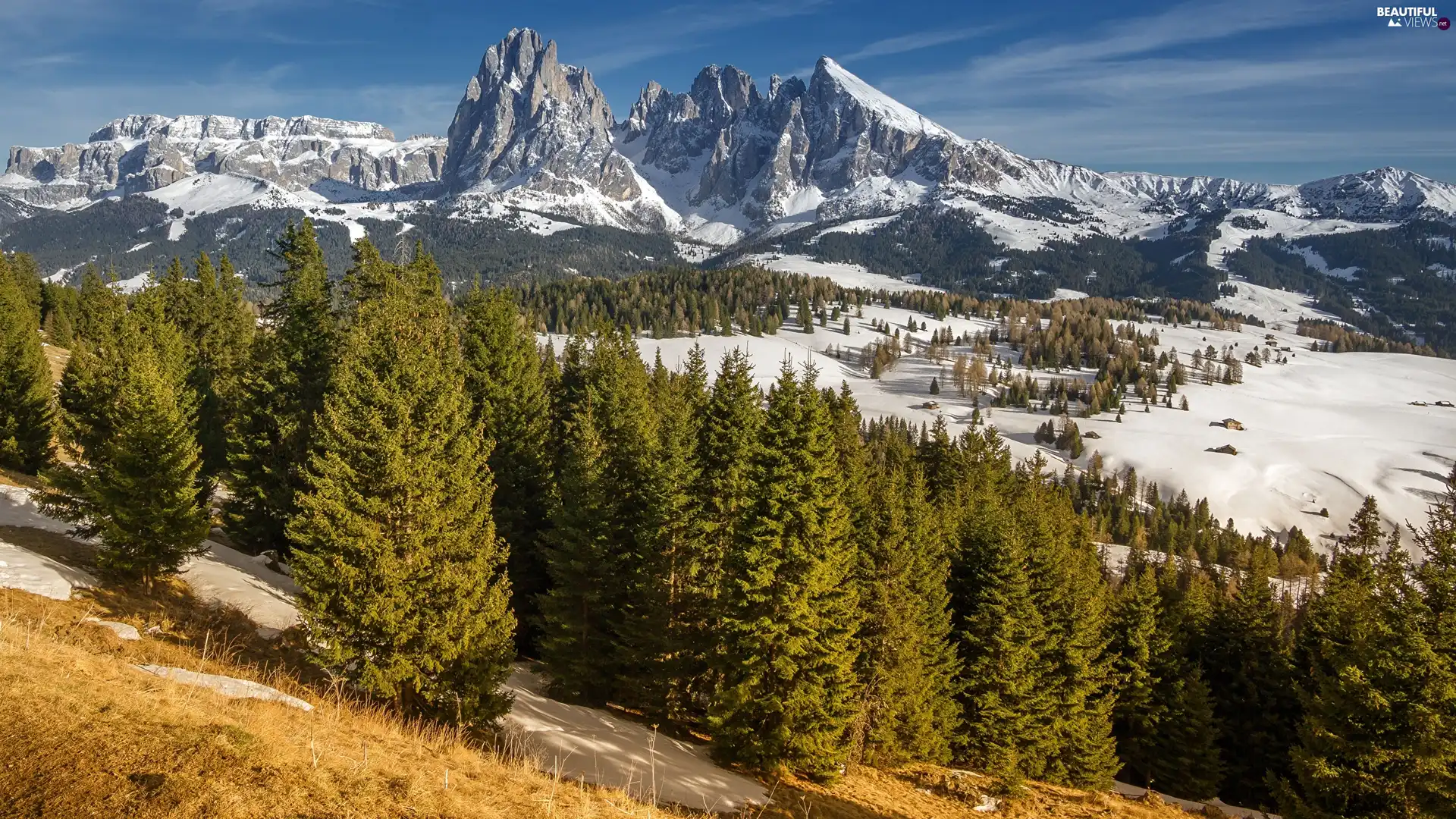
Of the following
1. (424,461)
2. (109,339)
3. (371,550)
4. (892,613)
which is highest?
(109,339)

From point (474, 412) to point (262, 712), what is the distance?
29438 millimetres

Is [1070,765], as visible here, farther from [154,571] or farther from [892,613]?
[154,571]

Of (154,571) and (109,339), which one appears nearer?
(154,571)

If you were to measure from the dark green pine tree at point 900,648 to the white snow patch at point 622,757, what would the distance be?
6.09 meters

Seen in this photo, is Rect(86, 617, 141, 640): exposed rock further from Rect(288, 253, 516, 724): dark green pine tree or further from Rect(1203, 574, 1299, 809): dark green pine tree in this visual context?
Rect(1203, 574, 1299, 809): dark green pine tree

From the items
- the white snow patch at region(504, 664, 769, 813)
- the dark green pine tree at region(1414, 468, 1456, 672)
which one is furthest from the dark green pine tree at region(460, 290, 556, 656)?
the dark green pine tree at region(1414, 468, 1456, 672)

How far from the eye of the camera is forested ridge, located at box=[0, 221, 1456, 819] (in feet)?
67.7

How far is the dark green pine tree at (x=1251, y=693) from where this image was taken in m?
42.1

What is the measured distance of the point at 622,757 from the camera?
22625 millimetres

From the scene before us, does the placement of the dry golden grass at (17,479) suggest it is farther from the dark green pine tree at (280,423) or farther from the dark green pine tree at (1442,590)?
the dark green pine tree at (1442,590)

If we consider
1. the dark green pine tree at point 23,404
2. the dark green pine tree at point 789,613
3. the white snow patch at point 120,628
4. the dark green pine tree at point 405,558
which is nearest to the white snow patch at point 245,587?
the white snow patch at point 120,628

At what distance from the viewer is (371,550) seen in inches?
761

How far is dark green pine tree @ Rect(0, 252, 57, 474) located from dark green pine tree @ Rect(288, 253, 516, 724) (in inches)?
1121

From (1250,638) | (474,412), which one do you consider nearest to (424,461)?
(474,412)
